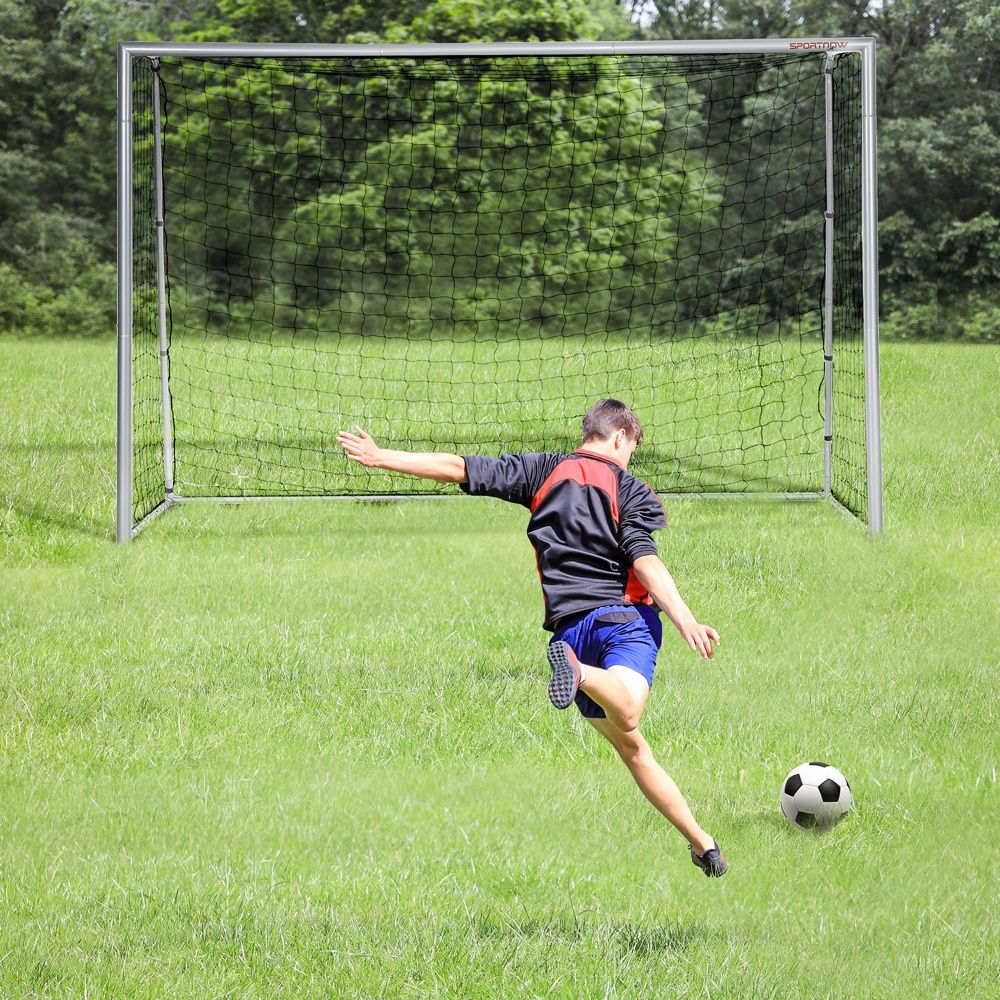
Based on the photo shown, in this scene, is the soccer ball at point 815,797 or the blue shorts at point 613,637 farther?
the soccer ball at point 815,797

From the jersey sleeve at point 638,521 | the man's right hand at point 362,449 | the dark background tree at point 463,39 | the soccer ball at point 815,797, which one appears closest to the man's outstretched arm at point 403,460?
the man's right hand at point 362,449

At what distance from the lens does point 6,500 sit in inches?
411

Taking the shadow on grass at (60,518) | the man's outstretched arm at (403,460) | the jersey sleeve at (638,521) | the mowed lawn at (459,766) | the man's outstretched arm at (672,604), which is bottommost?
the mowed lawn at (459,766)

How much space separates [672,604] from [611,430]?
2.57ft

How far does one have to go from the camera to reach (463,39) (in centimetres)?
2664

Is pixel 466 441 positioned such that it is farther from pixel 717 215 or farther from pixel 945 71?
pixel 945 71

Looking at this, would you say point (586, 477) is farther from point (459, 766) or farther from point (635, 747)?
point (459, 766)

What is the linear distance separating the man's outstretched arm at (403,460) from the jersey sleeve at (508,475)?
40 millimetres

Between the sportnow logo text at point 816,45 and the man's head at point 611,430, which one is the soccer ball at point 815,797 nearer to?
the man's head at point 611,430

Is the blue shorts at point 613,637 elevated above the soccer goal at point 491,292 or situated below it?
below

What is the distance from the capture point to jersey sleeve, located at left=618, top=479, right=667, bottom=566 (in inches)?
186

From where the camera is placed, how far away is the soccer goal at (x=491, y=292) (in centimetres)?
1040

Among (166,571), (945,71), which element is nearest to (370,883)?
(166,571)

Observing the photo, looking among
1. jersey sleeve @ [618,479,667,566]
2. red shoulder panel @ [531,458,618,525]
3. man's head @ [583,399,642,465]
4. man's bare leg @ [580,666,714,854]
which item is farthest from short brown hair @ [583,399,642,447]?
man's bare leg @ [580,666,714,854]
